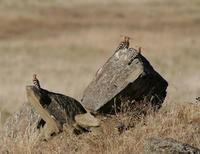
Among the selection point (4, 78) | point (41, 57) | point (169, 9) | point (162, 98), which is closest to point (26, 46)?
point (41, 57)

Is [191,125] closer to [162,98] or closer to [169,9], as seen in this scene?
A: [162,98]

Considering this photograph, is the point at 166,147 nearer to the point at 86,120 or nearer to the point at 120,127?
the point at 120,127

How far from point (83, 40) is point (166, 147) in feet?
151

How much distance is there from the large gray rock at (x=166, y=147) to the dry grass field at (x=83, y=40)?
1714 cm

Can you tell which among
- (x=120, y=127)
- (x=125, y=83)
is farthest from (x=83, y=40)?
(x=120, y=127)

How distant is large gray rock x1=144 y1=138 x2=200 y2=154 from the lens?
8.09 metres

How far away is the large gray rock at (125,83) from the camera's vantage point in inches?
417

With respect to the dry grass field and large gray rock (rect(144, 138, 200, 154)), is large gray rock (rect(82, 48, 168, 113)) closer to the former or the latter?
large gray rock (rect(144, 138, 200, 154))

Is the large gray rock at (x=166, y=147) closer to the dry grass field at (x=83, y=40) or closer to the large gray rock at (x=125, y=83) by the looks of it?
the large gray rock at (x=125, y=83)

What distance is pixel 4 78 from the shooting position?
41125 mm

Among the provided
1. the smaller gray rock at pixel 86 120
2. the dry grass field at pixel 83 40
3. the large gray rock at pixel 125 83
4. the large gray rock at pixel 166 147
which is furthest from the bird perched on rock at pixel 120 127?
the dry grass field at pixel 83 40

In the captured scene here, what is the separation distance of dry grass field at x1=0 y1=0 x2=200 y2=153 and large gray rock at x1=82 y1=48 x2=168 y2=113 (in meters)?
14.4

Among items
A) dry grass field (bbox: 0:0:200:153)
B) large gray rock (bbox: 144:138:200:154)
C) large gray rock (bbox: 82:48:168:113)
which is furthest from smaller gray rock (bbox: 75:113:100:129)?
dry grass field (bbox: 0:0:200:153)

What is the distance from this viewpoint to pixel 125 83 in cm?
1057
